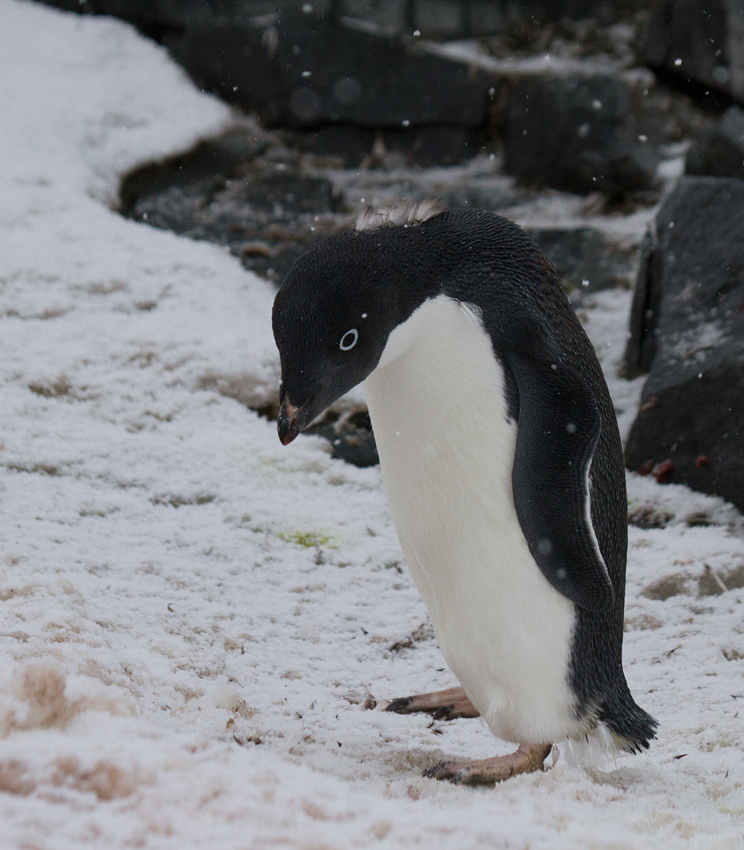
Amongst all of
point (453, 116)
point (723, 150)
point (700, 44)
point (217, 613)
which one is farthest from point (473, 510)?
point (453, 116)

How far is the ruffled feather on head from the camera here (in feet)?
5.36

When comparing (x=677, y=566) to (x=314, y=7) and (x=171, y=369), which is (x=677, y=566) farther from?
(x=314, y=7)

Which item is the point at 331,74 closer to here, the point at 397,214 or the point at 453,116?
the point at 453,116

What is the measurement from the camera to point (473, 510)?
1.65 meters

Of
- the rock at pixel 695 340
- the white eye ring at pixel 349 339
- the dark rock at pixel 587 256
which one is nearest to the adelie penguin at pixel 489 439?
the white eye ring at pixel 349 339

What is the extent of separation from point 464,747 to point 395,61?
4.83m

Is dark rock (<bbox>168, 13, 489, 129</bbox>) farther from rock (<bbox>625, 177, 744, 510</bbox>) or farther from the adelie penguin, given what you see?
the adelie penguin

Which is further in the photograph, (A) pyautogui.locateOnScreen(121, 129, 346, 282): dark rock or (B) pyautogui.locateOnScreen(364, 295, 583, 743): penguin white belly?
(A) pyautogui.locateOnScreen(121, 129, 346, 282): dark rock

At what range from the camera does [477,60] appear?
5977 millimetres

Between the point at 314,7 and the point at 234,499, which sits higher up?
the point at 314,7

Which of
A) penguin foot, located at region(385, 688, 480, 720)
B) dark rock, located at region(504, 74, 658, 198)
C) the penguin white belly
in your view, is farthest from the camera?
dark rock, located at region(504, 74, 658, 198)

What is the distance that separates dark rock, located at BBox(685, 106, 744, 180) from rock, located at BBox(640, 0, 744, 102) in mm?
846

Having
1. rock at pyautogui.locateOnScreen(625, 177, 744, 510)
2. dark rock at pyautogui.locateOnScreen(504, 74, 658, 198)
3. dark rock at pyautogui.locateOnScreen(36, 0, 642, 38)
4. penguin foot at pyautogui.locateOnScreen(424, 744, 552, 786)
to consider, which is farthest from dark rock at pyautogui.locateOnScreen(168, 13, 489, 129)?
penguin foot at pyautogui.locateOnScreen(424, 744, 552, 786)

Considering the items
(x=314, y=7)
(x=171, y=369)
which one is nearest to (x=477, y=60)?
(x=314, y=7)
